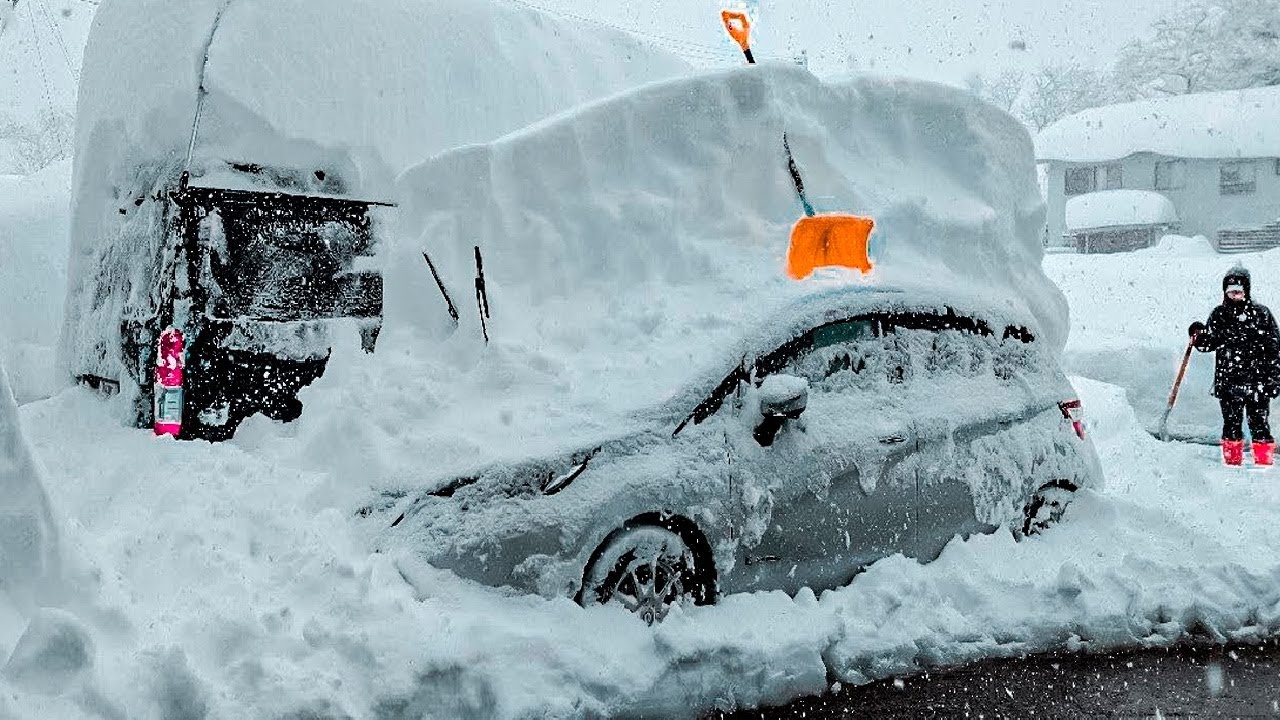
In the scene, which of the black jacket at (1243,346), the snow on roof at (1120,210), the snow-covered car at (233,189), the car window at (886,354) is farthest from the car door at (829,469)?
the snow on roof at (1120,210)

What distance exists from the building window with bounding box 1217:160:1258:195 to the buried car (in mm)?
40944

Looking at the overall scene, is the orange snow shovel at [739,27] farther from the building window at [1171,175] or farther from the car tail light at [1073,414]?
the building window at [1171,175]

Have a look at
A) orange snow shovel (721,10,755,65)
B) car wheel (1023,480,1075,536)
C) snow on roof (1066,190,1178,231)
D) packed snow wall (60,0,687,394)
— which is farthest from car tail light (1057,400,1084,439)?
snow on roof (1066,190,1178,231)

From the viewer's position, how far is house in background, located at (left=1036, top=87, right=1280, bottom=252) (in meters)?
41.3

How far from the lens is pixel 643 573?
458cm

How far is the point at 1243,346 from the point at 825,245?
6.67m

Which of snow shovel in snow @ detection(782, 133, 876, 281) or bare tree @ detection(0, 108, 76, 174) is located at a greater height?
bare tree @ detection(0, 108, 76, 174)

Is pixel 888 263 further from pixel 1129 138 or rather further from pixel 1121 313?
pixel 1129 138

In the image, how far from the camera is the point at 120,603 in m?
3.76

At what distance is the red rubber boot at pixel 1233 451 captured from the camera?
1007cm

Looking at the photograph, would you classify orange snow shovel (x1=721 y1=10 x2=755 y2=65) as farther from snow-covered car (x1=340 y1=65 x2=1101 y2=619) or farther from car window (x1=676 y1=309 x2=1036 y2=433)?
car window (x1=676 y1=309 x2=1036 y2=433)

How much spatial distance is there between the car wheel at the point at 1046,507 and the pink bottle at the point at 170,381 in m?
4.19

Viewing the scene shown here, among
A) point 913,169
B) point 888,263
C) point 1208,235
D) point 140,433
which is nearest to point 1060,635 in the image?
point 888,263

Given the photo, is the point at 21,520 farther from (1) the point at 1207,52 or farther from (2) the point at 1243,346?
(1) the point at 1207,52
